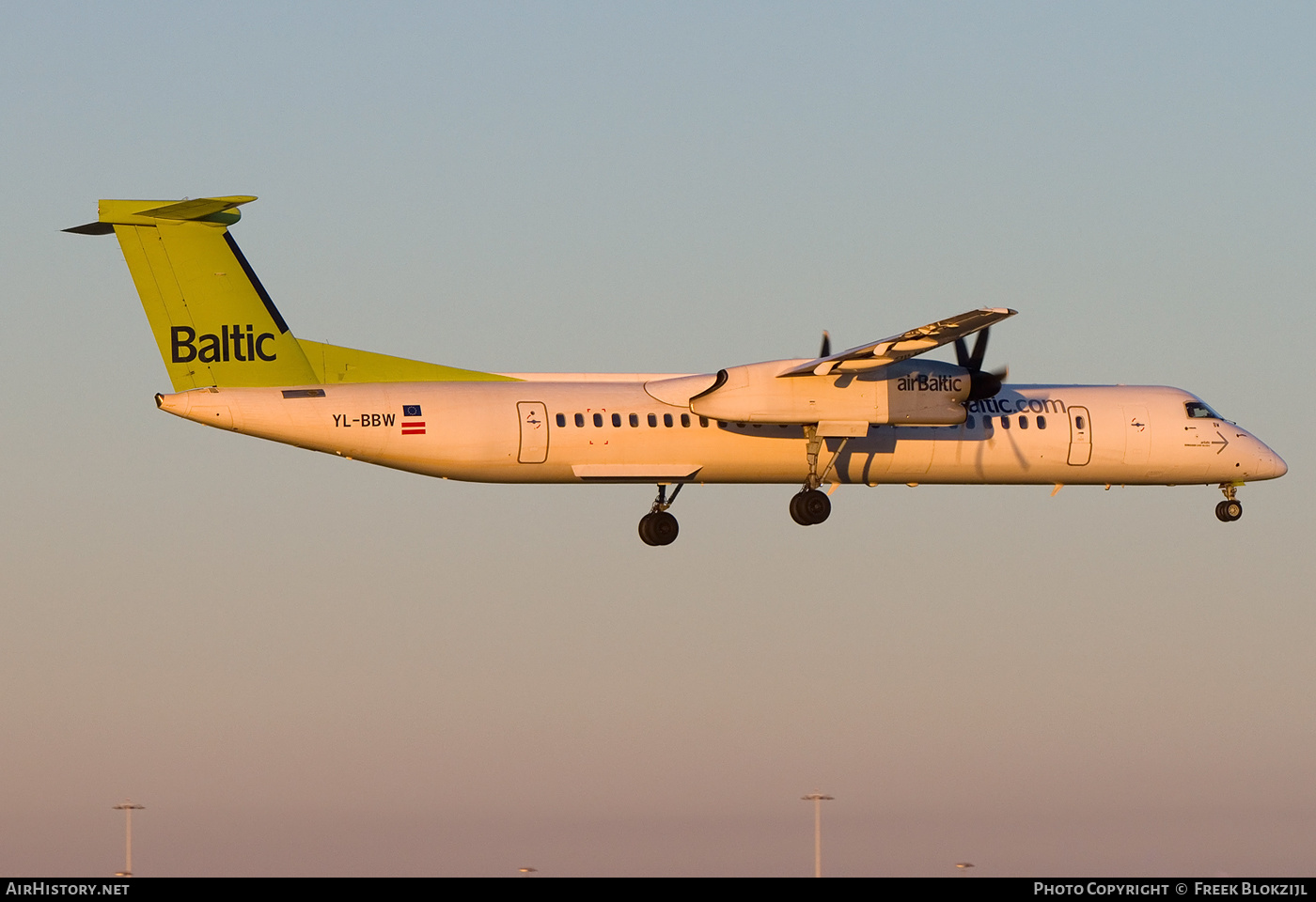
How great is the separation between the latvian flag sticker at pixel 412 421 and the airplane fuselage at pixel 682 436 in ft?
0.06

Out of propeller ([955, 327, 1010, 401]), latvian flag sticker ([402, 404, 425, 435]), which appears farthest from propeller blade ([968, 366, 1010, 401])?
latvian flag sticker ([402, 404, 425, 435])

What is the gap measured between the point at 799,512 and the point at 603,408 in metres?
3.96

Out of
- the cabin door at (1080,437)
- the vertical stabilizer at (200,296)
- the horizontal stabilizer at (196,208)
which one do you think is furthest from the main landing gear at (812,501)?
the horizontal stabilizer at (196,208)

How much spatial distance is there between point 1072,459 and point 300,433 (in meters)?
13.3

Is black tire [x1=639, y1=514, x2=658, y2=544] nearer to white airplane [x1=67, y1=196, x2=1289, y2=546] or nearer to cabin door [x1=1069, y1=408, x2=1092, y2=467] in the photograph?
white airplane [x1=67, y1=196, x2=1289, y2=546]

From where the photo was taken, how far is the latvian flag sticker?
1139 inches

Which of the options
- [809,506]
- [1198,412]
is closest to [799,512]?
[809,506]

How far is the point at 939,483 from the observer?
108 ft

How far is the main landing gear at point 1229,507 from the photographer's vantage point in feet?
114

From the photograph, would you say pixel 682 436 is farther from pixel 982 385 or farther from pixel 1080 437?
pixel 1080 437

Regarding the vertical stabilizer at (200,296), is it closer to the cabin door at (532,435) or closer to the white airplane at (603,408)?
the white airplane at (603,408)

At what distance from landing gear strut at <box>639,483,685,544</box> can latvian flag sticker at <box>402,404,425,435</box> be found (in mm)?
4644

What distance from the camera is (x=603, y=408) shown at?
30234mm

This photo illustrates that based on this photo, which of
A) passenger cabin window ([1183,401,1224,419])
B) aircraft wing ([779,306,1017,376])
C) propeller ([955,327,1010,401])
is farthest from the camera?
passenger cabin window ([1183,401,1224,419])
